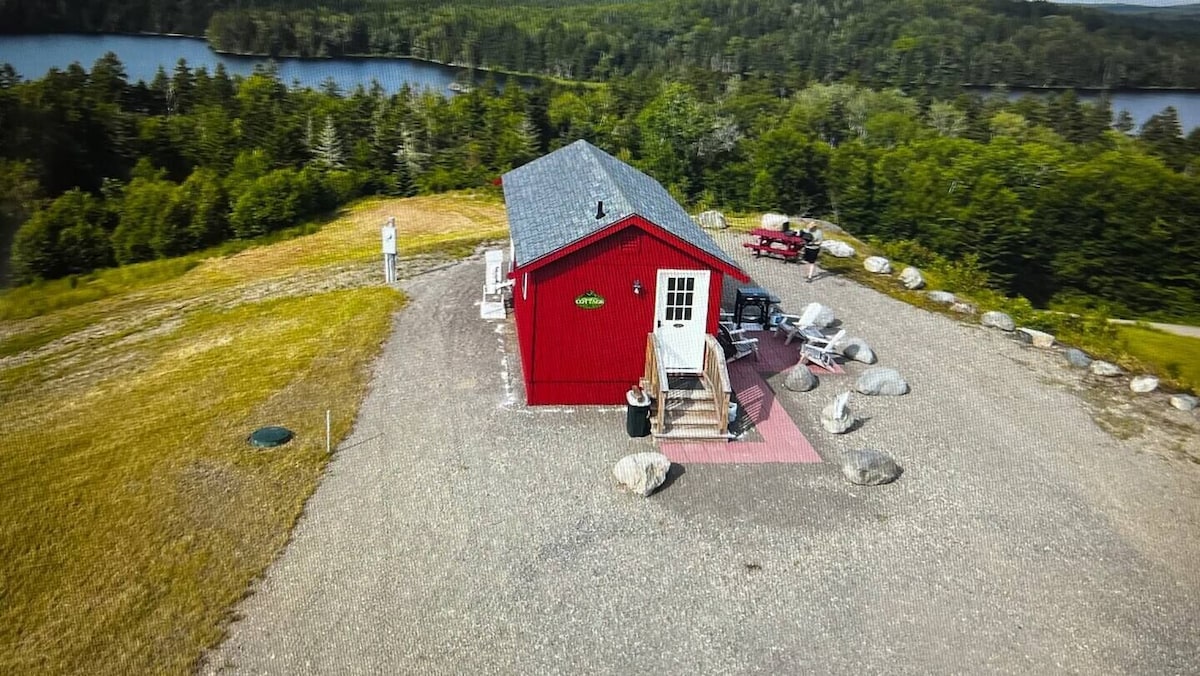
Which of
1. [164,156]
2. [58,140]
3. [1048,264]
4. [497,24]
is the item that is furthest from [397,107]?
[1048,264]

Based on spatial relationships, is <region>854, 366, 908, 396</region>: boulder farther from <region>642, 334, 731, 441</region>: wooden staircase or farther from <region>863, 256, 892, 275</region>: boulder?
<region>863, 256, 892, 275</region>: boulder

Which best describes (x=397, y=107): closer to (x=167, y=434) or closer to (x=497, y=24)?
(x=497, y=24)

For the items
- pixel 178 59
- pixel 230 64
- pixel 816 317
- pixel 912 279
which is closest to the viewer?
pixel 816 317

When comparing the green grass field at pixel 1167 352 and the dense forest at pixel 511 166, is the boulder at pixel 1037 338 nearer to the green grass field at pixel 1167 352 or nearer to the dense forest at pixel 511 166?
the green grass field at pixel 1167 352

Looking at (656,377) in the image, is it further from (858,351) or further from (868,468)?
(858,351)

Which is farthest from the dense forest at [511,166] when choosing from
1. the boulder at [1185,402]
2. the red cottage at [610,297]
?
the red cottage at [610,297]

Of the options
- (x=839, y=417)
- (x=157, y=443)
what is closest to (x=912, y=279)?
(x=839, y=417)

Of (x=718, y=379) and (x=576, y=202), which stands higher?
(x=576, y=202)
